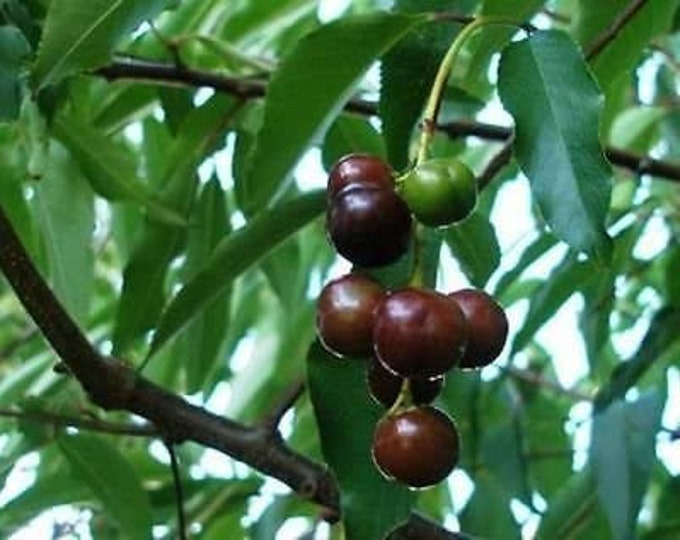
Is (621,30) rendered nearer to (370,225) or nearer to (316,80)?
(316,80)

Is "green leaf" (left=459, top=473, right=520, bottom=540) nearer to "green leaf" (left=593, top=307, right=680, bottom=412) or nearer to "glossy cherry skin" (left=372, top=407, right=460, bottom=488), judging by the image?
"green leaf" (left=593, top=307, right=680, bottom=412)

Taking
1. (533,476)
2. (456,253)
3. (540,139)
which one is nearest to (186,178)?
(456,253)

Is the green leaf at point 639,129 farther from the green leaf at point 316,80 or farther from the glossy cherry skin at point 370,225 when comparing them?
the glossy cherry skin at point 370,225

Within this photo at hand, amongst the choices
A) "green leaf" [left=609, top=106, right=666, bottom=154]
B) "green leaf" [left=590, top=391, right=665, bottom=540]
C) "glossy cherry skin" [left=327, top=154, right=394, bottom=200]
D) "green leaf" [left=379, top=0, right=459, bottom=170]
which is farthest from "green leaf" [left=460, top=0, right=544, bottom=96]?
"green leaf" [left=609, top=106, right=666, bottom=154]

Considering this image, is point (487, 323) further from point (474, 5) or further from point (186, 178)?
point (186, 178)

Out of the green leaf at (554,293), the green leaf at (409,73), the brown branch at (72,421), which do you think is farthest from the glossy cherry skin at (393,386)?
the green leaf at (554,293)
